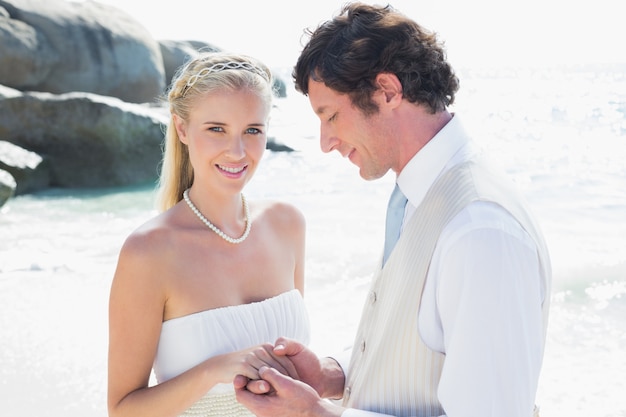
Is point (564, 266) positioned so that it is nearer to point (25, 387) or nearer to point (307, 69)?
point (25, 387)

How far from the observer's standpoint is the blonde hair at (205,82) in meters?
2.97

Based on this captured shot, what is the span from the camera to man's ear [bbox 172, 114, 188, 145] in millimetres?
3111

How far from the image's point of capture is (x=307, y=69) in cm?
233

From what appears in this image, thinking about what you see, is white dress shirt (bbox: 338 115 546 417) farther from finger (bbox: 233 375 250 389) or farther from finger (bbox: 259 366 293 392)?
finger (bbox: 233 375 250 389)

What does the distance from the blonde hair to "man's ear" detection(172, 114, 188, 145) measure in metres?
0.02

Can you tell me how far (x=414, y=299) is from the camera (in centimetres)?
193

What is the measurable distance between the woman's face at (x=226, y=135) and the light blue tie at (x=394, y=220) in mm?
869

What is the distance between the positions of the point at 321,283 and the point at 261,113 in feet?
16.8

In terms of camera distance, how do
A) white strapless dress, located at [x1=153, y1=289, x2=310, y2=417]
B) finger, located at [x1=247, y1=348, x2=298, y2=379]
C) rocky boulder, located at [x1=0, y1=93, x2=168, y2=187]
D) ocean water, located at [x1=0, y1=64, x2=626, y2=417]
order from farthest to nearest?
rocky boulder, located at [x1=0, y1=93, x2=168, y2=187] → ocean water, located at [x1=0, y1=64, x2=626, y2=417] → white strapless dress, located at [x1=153, y1=289, x2=310, y2=417] → finger, located at [x1=247, y1=348, x2=298, y2=379]

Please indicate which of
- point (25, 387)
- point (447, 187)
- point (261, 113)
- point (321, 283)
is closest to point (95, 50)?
point (321, 283)

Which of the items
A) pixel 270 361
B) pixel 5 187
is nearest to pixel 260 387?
pixel 270 361

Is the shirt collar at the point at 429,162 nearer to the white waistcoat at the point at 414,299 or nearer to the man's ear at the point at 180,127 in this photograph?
the white waistcoat at the point at 414,299

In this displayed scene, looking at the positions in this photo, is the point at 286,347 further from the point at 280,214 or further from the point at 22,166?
the point at 22,166

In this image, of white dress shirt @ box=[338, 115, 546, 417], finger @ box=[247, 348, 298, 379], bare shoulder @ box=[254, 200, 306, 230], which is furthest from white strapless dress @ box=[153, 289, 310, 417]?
white dress shirt @ box=[338, 115, 546, 417]
